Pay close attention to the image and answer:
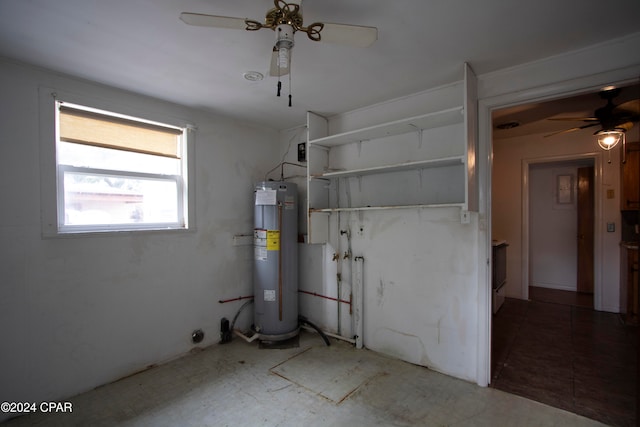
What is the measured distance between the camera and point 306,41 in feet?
5.72

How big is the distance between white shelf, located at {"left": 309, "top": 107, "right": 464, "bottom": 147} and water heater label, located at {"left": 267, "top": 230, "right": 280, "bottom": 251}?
0.97 meters

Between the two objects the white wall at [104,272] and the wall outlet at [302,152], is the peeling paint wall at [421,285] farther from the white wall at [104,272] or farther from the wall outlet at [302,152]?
the white wall at [104,272]

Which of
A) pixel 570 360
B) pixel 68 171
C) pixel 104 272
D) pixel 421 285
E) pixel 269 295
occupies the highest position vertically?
pixel 68 171

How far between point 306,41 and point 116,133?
1.76 metres

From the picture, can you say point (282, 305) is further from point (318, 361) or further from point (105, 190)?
point (105, 190)

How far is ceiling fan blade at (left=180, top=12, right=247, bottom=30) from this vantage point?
1227 millimetres

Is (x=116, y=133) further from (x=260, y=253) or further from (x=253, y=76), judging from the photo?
(x=260, y=253)

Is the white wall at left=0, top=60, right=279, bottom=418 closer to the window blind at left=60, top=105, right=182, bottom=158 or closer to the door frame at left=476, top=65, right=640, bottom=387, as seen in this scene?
the window blind at left=60, top=105, right=182, bottom=158

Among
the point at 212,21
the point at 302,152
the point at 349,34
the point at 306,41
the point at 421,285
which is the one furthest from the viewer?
the point at 302,152

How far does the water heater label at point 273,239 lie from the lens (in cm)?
300

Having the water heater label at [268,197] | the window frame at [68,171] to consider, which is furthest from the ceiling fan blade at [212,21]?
the water heater label at [268,197]

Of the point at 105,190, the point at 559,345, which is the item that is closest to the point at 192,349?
the point at 105,190

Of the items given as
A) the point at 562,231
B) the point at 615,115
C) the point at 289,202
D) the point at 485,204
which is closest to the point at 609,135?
the point at 615,115

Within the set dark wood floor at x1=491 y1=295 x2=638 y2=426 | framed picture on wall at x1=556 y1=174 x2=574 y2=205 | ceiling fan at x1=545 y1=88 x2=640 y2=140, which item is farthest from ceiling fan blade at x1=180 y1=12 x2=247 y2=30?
framed picture on wall at x1=556 y1=174 x2=574 y2=205
